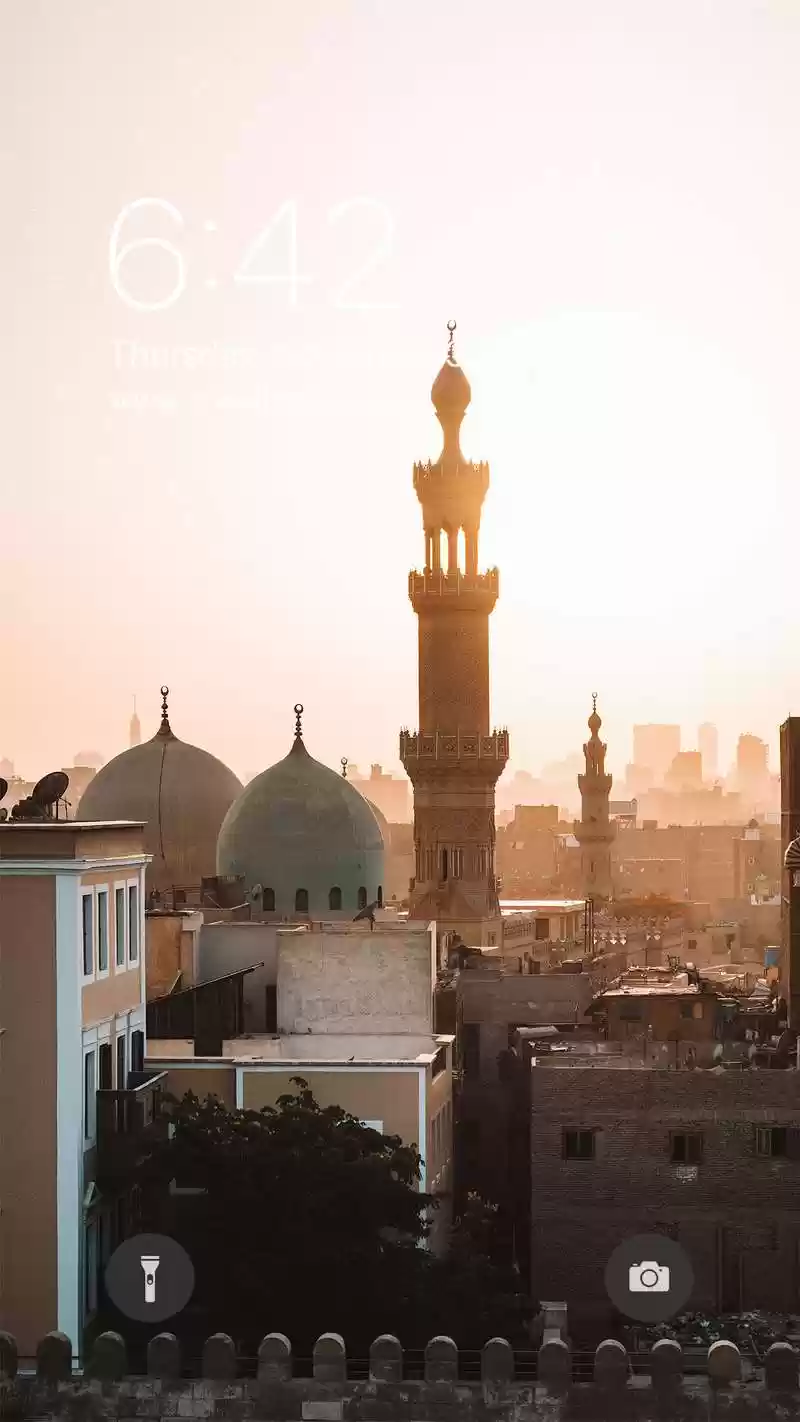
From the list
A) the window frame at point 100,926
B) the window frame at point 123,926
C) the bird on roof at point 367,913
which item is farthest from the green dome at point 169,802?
the window frame at point 100,926

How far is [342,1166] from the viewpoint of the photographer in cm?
1708

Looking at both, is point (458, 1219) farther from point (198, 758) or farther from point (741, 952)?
point (741, 952)

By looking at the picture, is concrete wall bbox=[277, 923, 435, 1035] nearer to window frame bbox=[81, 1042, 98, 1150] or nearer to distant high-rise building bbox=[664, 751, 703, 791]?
window frame bbox=[81, 1042, 98, 1150]

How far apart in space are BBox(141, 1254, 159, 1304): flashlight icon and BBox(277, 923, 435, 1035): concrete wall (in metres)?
6.40

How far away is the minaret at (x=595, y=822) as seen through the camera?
65.8 meters

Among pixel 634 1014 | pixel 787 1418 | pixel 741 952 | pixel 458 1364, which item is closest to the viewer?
pixel 787 1418

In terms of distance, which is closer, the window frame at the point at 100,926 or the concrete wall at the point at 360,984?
the window frame at the point at 100,926

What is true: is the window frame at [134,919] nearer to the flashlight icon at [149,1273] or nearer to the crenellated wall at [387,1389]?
the flashlight icon at [149,1273]

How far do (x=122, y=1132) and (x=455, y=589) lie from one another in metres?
26.3

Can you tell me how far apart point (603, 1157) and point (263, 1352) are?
269 inches

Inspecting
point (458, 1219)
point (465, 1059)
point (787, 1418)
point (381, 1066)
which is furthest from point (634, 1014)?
point (787, 1418)

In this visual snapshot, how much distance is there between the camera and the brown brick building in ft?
67.4

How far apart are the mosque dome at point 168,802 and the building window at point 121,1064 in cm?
1677

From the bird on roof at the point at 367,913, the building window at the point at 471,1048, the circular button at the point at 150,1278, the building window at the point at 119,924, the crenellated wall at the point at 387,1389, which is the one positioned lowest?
the crenellated wall at the point at 387,1389
